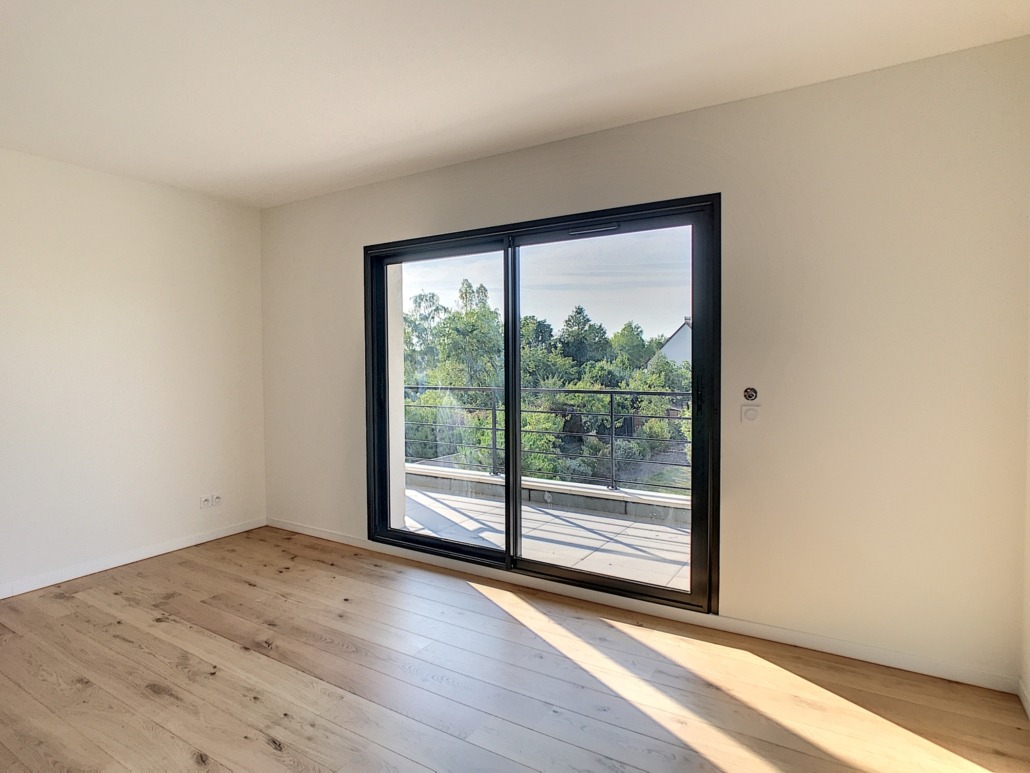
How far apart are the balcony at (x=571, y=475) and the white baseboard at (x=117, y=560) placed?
152 cm

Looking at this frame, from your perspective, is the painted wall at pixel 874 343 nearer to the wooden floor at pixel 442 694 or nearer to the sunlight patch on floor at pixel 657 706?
the wooden floor at pixel 442 694

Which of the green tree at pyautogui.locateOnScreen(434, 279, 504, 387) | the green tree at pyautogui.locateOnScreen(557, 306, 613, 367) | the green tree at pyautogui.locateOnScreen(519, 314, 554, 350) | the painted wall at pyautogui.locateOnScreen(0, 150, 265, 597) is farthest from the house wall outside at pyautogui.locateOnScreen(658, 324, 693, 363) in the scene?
the painted wall at pyautogui.locateOnScreen(0, 150, 265, 597)

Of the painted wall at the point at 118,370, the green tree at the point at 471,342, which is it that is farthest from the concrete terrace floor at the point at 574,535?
the painted wall at the point at 118,370

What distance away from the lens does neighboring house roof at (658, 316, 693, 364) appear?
2.98 m

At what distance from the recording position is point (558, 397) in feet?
11.2

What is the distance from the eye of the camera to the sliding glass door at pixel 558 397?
2.99 metres

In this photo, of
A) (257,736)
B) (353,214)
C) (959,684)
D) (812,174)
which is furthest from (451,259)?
(959,684)

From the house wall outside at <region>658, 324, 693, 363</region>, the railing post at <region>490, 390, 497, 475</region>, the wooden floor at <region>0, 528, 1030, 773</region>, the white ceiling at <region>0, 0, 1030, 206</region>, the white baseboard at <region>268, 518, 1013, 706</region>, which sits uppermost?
the white ceiling at <region>0, 0, 1030, 206</region>

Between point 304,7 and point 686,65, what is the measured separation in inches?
61.1

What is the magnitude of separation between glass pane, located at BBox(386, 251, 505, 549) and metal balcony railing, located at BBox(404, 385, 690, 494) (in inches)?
0.4

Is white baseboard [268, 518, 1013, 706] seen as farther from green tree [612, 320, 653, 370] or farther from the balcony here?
green tree [612, 320, 653, 370]

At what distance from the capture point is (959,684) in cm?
236

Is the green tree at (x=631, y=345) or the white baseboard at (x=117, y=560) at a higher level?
the green tree at (x=631, y=345)

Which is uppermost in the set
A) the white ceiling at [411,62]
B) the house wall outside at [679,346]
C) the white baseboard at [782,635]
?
the white ceiling at [411,62]
